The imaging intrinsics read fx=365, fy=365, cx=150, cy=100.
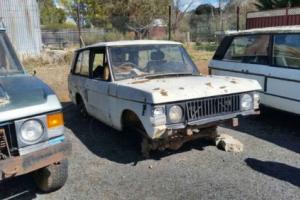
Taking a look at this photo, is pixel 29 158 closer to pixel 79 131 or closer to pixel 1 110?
pixel 1 110

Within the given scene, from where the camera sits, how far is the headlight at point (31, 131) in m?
3.42

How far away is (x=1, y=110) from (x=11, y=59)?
161 cm

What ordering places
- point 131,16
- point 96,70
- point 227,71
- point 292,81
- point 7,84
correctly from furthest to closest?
point 131,16 < point 227,71 < point 96,70 < point 292,81 < point 7,84

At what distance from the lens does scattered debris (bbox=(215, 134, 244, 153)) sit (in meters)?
5.31

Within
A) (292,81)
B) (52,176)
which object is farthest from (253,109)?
(52,176)

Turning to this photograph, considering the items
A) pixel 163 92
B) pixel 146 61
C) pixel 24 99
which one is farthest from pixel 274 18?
pixel 24 99

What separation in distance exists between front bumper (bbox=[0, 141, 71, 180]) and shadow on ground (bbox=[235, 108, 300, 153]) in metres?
3.40

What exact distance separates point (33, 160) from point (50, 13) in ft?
181

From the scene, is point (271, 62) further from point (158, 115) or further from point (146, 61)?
point (158, 115)

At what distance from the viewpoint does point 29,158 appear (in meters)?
3.43

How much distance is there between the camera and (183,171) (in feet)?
15.3

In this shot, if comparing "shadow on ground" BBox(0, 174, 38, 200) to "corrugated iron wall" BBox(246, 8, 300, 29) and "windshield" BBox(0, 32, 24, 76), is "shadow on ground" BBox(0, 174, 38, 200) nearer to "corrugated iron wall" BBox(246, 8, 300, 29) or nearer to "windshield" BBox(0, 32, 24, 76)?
"windshield" BBox(0, 32, 24, 76)

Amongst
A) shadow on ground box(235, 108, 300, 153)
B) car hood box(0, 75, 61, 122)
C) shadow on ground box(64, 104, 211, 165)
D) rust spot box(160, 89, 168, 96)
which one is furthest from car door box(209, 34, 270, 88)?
car hood box(0, 75, 61, 122)

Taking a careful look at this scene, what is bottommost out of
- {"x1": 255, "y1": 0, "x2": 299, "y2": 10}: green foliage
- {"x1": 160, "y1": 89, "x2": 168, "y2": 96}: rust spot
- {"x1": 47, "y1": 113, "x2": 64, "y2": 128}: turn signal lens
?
{"x1": 47, "y1": 113, "x2": 64, "y2": 128}: turn signal lens
